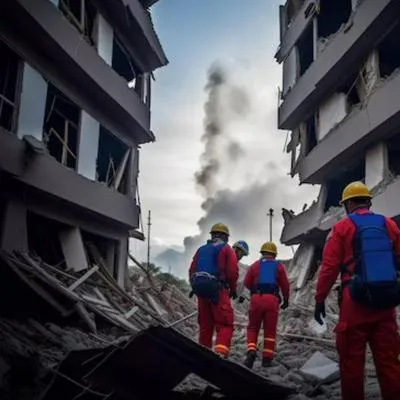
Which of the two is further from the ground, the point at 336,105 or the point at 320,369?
the point at 336,105

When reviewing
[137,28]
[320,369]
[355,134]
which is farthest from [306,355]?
[137,28]

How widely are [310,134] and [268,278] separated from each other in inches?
564

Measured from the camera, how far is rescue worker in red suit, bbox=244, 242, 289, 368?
795 cm

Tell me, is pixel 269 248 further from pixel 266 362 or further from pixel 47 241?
pixel 47 241

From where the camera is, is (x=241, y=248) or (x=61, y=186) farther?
(x=61, y=186)

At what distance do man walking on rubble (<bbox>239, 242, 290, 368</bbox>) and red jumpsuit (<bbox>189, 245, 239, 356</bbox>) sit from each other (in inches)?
40.8

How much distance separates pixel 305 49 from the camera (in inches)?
866

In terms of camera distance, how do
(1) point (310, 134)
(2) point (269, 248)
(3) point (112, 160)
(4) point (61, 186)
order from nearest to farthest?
(2) point (269, 248) < (4) point (61, 186) < (3) point (112, 160) < (1) point (310, 134)

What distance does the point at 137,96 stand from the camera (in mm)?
14812

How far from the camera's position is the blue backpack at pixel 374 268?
4.12 meters

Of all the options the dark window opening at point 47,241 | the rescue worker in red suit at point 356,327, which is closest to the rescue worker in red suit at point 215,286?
the rescue worker in red suit at point 356,327

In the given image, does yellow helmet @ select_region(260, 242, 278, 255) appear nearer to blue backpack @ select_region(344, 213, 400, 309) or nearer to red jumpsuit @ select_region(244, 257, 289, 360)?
red jumpsuit @ select_region(244, 257, 289, 360)

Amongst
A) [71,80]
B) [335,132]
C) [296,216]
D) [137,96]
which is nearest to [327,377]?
[71,80]

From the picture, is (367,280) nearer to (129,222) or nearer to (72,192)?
(72,192)
